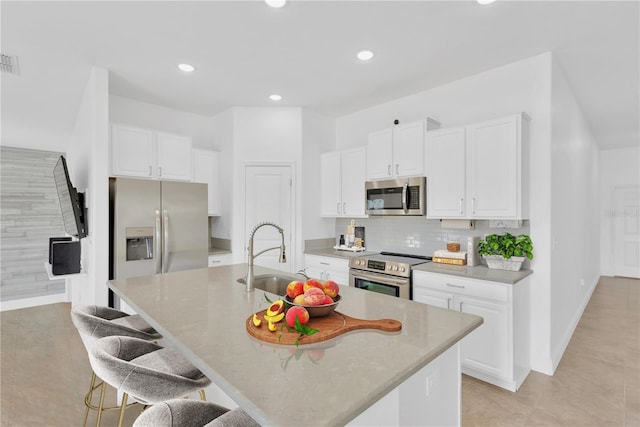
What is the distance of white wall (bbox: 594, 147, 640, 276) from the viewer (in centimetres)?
674

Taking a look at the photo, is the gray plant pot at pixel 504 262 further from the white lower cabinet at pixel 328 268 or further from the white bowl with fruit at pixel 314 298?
the white bowl with fruit at pixel 314 298

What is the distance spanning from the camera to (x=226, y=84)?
11.7ft

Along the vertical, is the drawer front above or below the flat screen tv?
below

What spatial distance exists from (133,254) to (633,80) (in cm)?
564

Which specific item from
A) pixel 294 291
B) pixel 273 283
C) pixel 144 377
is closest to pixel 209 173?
pixel 273 283

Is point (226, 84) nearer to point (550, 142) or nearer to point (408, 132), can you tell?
point (408, 132)

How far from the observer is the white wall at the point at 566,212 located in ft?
9.76

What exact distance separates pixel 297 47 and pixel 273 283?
201 centimetres

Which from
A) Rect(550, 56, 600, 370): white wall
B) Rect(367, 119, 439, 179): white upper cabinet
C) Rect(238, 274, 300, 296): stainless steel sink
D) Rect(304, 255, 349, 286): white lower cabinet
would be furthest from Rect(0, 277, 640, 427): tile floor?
Rect(367, 119, 439, 179): white upper cabinet

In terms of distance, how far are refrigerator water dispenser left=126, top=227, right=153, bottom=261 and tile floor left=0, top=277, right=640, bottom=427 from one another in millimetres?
1079

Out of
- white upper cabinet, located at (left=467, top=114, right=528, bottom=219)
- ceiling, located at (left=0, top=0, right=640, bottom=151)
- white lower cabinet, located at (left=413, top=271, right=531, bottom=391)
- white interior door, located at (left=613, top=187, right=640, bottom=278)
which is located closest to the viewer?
ceiling, located at (left=0, top=0, right=640, bottom=151)

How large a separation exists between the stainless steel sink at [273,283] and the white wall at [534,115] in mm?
2170

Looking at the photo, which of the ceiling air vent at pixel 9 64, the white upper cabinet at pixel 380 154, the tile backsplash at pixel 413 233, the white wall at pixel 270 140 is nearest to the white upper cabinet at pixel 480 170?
the tile backsplash at pixel 413 233

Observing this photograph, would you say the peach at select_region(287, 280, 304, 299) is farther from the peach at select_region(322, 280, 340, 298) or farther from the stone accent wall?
the stone accent wall
